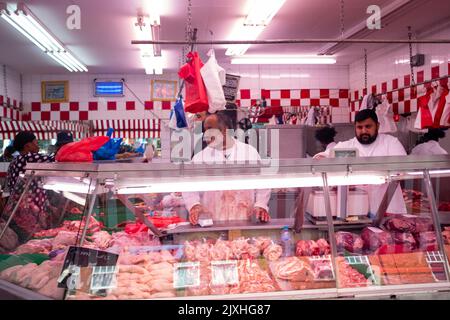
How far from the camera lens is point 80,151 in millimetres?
3064

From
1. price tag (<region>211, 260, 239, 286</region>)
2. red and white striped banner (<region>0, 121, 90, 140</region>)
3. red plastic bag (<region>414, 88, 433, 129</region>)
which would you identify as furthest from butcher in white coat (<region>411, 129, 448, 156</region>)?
red and white striped banner (<region>0, 121, 90, 140</region>)

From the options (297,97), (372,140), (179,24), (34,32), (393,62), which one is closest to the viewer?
(372,140)

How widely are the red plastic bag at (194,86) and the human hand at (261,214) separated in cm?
148

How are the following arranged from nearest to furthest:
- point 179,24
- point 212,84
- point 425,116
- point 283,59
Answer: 1. point 212,84
2. point 425,116
3. point 179,24
4. point 283,59

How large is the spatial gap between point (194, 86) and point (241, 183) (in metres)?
1.83

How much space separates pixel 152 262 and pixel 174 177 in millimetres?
585

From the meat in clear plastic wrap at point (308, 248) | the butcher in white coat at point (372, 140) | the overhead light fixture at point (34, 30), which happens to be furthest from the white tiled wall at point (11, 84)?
the meat in clear plastic wrap at point (308, 248)

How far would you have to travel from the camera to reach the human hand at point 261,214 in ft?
10.8

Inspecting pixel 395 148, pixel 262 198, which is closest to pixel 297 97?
pixel 395 148

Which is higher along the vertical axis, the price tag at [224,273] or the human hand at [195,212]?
the human hand at [195,212]

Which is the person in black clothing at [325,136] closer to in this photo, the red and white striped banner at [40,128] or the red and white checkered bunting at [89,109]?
the red and white checkered bunting at [89,109]

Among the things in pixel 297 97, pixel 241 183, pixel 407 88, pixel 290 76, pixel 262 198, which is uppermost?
pixel 290 76

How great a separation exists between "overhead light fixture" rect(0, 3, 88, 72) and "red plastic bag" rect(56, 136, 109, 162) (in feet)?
11.4

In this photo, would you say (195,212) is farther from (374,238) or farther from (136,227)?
(374,238)
